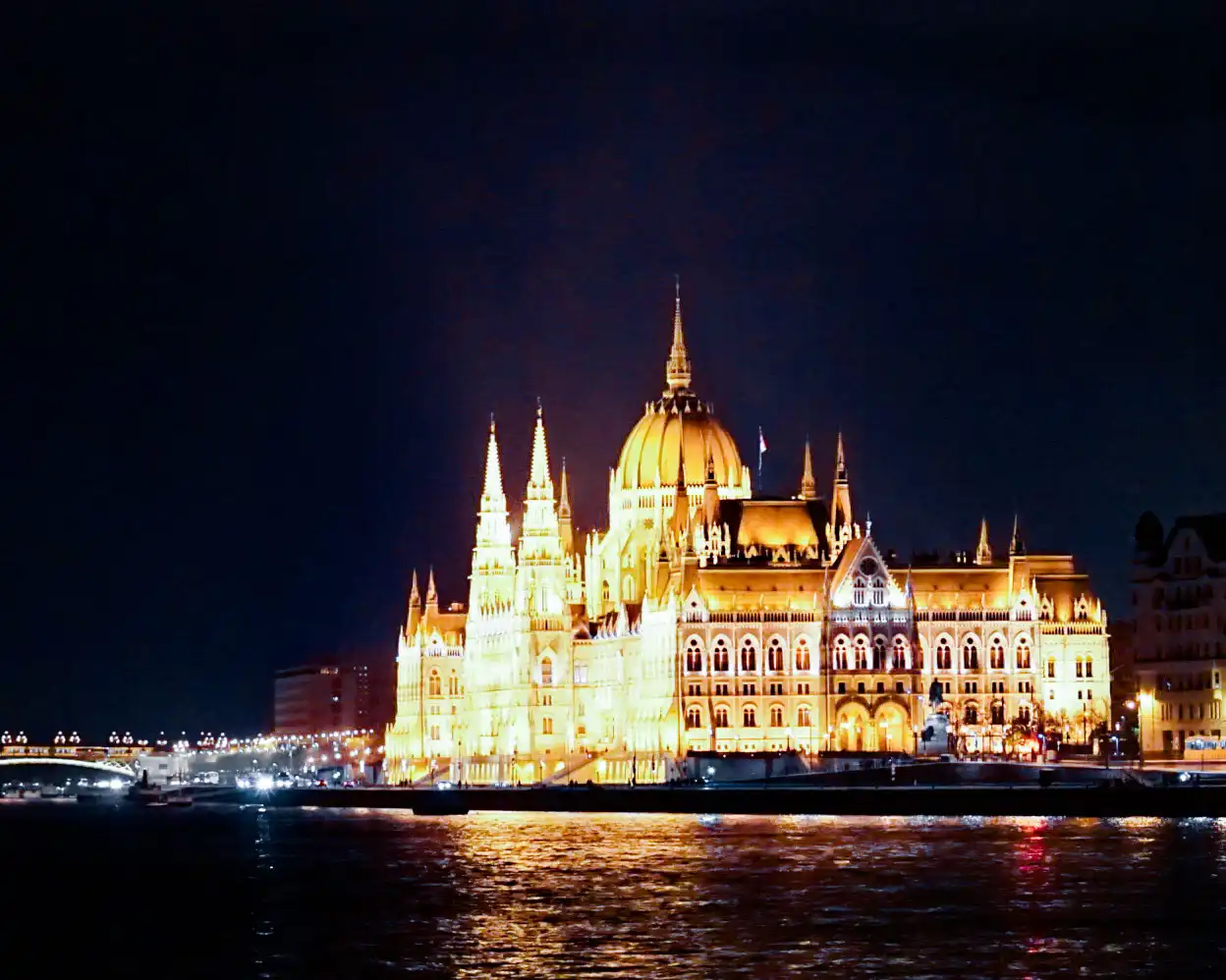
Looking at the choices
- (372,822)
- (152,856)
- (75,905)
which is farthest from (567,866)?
(372,822)

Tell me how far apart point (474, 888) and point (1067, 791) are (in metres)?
55.2

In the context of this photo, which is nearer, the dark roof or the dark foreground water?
the dark foreground water

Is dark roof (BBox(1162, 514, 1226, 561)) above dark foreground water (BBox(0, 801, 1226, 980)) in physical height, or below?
above

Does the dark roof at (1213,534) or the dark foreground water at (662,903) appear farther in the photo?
the dark roof at (1213,534)

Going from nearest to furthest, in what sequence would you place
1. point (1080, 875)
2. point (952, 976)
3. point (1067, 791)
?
point (952, 976), point (1080, 875), point (1067, 791)

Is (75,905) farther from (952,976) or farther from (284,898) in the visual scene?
(952,976)

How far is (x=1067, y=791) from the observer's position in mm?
168125

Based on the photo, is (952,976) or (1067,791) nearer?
(952,976)

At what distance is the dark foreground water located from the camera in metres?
94.8

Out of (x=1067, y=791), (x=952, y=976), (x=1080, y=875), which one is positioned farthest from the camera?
(x=1067, y=791)

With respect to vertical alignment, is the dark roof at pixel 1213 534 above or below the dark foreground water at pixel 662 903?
above

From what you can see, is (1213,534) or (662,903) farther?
(1213,534)

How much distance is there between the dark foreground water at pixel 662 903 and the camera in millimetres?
94812

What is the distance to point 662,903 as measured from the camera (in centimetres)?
11162
